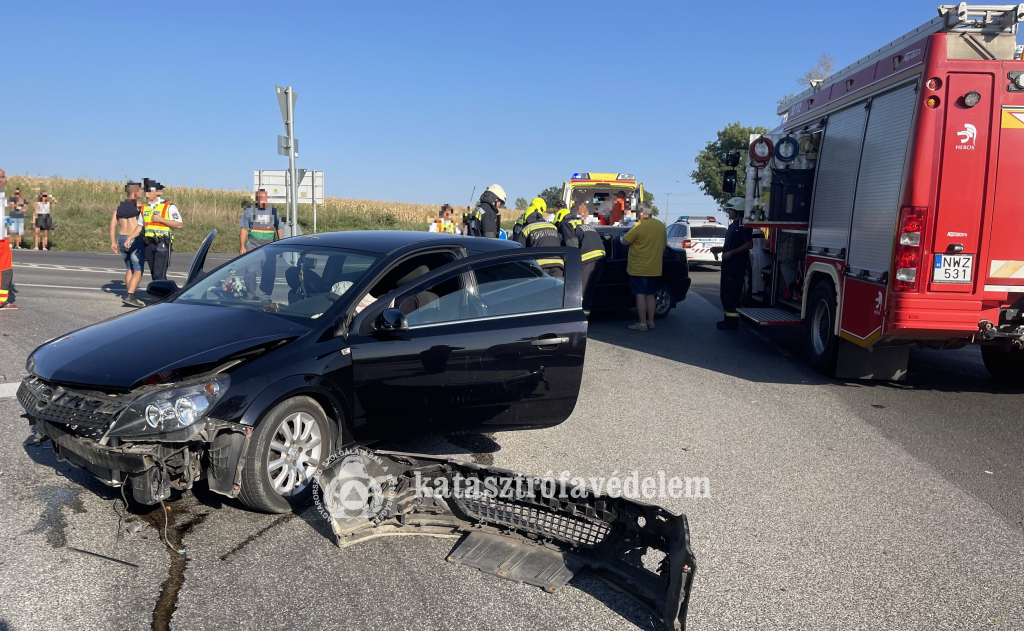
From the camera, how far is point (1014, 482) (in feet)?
16.8

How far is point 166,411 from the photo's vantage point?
149 inches

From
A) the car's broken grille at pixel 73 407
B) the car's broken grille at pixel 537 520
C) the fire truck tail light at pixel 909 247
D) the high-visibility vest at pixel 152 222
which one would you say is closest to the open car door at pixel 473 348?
the car's broken grille at pixel 537 520

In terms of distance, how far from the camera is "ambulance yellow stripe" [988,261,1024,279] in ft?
22.2

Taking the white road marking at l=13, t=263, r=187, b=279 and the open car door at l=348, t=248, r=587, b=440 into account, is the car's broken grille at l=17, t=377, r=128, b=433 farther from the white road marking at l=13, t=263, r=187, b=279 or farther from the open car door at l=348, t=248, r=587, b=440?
the white road marking at l=13, t=263, r=187, b=279

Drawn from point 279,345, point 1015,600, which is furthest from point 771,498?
point 279,345

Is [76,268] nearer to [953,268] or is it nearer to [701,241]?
[701,241]

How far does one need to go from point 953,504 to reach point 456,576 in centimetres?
309

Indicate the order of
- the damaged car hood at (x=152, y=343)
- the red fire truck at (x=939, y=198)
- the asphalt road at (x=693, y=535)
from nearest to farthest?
the asphalt road at (x=693, y=535) → the damaged car hood at (x=152, y=343) → the red fire truck at (x=939, y=198)

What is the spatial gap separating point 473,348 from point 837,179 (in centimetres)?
552

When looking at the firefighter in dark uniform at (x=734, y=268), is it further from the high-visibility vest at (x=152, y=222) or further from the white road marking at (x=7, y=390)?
the white road marking at (x=7, y=390)

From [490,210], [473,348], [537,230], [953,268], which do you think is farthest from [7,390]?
[953,268]

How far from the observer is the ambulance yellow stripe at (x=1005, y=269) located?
22.2ft

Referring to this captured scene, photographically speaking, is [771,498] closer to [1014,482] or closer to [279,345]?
[1014,482]

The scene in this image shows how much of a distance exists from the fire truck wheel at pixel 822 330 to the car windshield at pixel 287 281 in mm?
5319
